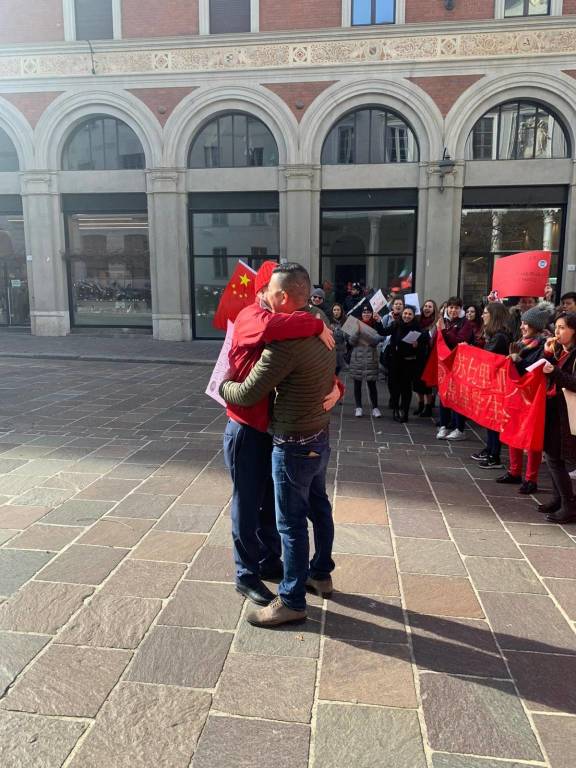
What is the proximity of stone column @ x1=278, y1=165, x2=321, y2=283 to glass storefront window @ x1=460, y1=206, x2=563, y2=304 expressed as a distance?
419 centimetres

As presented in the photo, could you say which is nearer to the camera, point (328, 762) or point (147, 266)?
point (328, 762)

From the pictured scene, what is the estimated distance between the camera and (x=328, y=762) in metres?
2.20

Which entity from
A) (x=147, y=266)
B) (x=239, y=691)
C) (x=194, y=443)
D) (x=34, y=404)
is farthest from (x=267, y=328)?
(x=147, y=266)

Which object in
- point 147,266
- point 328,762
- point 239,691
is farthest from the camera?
point 147,266

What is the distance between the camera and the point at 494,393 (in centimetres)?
610

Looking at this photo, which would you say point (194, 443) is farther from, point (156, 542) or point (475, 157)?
point (475, 157)

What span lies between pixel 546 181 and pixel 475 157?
2008 mm

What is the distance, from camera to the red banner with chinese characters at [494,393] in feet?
16.4

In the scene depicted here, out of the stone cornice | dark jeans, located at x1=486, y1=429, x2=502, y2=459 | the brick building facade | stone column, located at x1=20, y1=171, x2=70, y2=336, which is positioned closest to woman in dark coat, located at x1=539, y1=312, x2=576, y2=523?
dark jeans, located at x1=486, y1=429, x2=502, y2=459

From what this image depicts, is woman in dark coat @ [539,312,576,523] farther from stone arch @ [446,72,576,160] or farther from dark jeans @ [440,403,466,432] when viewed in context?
stone arch @ [446,72,576,160]

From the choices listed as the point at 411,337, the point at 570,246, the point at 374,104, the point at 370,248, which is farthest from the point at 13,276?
the point at 570,246

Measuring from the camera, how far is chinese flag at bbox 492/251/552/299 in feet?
21.8

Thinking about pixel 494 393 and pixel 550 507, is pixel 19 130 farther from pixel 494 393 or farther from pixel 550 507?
pixel 550 507

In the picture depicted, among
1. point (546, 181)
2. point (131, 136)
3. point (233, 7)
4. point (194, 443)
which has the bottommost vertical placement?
point (194, 443)
